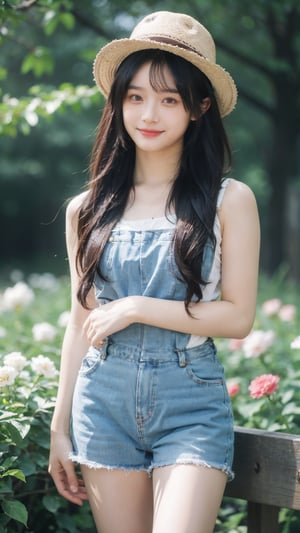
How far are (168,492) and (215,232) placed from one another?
2.51ft

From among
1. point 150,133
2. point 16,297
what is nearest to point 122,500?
point 150,133

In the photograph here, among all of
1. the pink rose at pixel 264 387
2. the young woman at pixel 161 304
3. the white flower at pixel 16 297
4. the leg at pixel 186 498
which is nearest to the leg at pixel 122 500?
the young woman at pixel 161 304

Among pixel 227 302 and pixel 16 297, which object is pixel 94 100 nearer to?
pixel 16 297

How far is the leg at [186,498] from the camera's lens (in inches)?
84.4

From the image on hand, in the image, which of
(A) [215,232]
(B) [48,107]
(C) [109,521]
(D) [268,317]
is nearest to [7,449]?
(C) [109,521]

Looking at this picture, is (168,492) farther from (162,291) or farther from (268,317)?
(268,317)

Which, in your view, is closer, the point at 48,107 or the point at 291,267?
the point at 48,107

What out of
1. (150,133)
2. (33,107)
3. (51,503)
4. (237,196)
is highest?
(33,107)

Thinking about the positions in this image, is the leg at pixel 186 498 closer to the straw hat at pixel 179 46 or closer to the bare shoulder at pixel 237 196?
the bare shoulder at pixel 237 196

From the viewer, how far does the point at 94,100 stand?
4223 millimetres

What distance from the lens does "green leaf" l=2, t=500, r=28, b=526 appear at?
2455mm

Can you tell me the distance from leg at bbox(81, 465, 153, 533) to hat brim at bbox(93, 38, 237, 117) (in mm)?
1225

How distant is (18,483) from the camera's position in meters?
2.80

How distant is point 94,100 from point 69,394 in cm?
209
